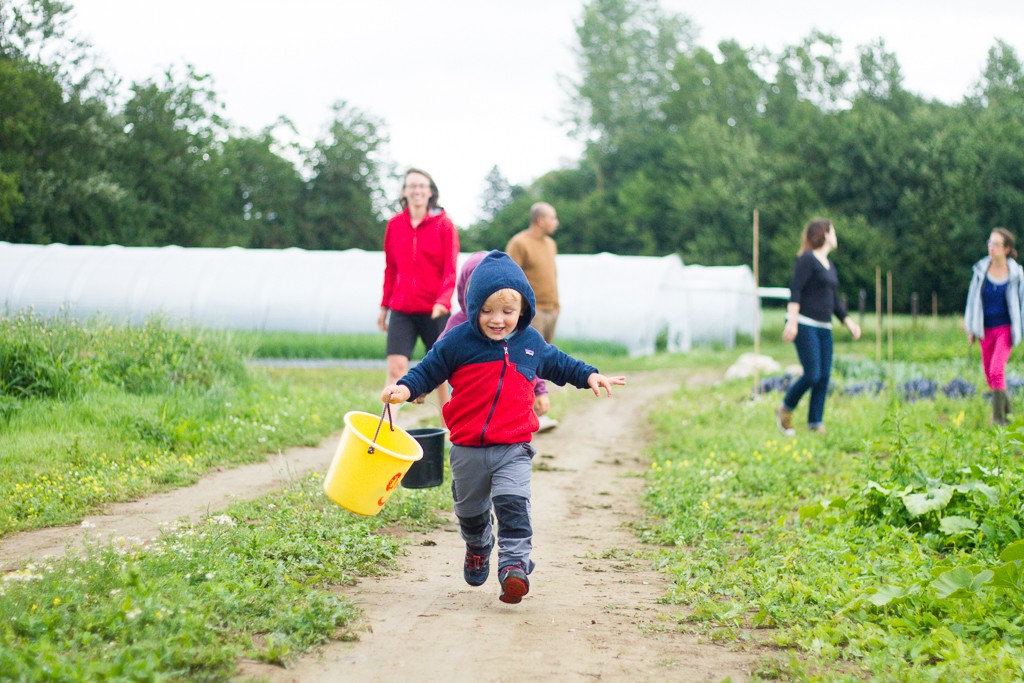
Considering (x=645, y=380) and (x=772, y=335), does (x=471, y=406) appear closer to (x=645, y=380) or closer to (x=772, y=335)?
(x=645, y=380)

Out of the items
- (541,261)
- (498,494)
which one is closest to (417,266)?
(541,261)

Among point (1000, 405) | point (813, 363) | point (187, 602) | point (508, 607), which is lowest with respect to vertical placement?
point (508, 607)

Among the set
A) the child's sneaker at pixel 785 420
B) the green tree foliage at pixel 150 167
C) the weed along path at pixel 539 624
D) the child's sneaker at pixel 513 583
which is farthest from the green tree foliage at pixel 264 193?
the child's sneaker at pixel 513 583

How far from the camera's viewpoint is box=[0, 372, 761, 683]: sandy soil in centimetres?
343

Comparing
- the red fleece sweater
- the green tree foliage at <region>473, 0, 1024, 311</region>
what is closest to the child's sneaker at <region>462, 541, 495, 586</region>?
the red fleece sweater

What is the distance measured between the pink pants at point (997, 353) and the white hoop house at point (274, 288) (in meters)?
12.9

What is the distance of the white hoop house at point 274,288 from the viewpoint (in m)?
21.8

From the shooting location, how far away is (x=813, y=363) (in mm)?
8781

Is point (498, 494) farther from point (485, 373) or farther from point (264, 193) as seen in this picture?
point (264, 193)

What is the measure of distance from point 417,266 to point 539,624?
3.83 m

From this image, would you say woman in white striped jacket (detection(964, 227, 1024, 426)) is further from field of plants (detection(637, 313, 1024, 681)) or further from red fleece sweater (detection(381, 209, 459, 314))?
red fleece sweater (detection(381, 209, 459, 314))

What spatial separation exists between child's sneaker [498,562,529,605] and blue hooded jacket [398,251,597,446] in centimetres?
54

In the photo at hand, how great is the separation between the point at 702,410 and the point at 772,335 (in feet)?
68.4

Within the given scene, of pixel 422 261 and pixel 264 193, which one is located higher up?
pixel 264 193
